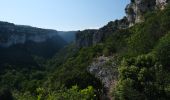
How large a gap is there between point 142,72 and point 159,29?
21.5 m

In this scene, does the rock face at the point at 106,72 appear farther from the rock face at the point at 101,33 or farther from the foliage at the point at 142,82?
the rock face at the point at 101,33

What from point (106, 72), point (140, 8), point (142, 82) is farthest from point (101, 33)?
point (142, 82)

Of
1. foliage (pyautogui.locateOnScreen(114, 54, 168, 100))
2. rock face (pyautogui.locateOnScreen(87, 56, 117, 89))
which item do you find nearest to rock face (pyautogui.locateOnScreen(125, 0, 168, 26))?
rock face (pyautogui.locateOnScreen(87, 56, 117, 89))

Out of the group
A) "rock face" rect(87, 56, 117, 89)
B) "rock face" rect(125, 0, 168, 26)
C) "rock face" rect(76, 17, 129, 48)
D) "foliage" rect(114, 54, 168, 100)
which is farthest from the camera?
"rock face" rect(76, 17, 129, 48)

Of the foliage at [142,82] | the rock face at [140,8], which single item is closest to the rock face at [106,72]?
the foliage at [142,82]

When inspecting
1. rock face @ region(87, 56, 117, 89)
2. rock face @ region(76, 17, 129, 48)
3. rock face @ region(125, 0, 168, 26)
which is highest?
rock face @ region(125, 0, 168, 26)

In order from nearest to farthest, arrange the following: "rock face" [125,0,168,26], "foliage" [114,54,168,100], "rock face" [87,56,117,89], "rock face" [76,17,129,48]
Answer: "foliage" [114,54,168,100]
"rock face" [87,56,117,89]
"rock face" [125,0,168,26]
"rock face" [76,17,129,48]

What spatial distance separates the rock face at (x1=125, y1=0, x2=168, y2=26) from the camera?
97.1 metres

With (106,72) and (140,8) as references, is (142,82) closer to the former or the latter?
(106,72)

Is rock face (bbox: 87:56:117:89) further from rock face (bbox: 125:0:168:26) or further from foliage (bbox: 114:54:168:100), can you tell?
rock face (bbox: 125:0:168:26)

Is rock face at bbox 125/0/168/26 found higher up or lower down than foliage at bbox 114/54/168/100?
higher up

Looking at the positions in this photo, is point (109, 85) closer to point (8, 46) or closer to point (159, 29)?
point (159, 29)

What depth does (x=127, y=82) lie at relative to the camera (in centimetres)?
5075

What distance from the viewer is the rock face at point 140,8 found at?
97062mm
